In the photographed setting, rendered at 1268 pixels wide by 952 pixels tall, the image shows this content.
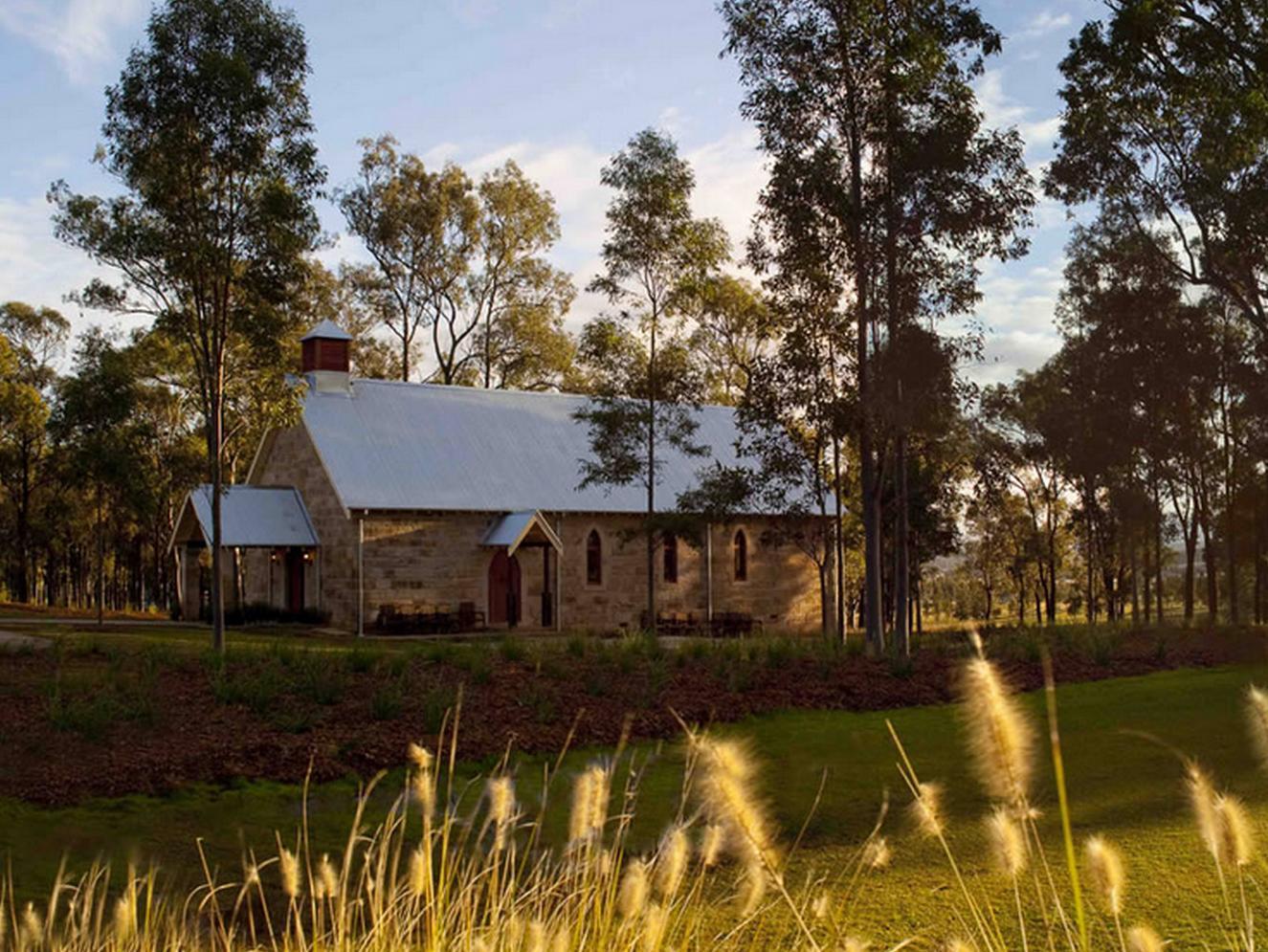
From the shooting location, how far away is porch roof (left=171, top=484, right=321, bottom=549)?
104 feet

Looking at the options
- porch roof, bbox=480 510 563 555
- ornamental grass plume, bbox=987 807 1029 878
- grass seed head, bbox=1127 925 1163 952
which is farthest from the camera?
porch roof, bbox=480 510 563 555

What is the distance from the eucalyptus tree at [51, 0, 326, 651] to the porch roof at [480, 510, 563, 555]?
10.3 metres

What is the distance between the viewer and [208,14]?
69.7 feet

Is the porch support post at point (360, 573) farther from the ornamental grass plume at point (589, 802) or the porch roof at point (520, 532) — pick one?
the ornamental grass plume at point (589, 802)

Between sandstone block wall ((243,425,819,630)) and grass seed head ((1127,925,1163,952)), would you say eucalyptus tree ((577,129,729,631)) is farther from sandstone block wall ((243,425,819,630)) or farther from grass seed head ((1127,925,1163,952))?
grass seed head ((1127,925,1163,952))

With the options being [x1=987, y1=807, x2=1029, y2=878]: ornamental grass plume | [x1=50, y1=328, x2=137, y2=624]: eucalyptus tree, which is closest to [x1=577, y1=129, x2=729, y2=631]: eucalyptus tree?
[x1=50, y1=328, x2=137, y2=624]: eucalyptus tree

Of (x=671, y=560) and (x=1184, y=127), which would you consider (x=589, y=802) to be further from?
(x=671, y=560)

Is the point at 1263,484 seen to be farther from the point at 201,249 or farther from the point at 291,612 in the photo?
the point at 201,249

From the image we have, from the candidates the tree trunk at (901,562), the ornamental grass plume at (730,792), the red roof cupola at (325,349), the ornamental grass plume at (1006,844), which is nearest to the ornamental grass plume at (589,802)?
the ornamental grass plume at (730,792)

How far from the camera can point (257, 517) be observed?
32.5 m

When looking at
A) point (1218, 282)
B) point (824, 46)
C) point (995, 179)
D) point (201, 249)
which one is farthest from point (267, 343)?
point (1218, 282)

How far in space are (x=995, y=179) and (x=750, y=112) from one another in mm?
3927

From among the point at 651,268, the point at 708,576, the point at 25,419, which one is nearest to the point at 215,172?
the point at 651,268

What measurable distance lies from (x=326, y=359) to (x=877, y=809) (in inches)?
1115
